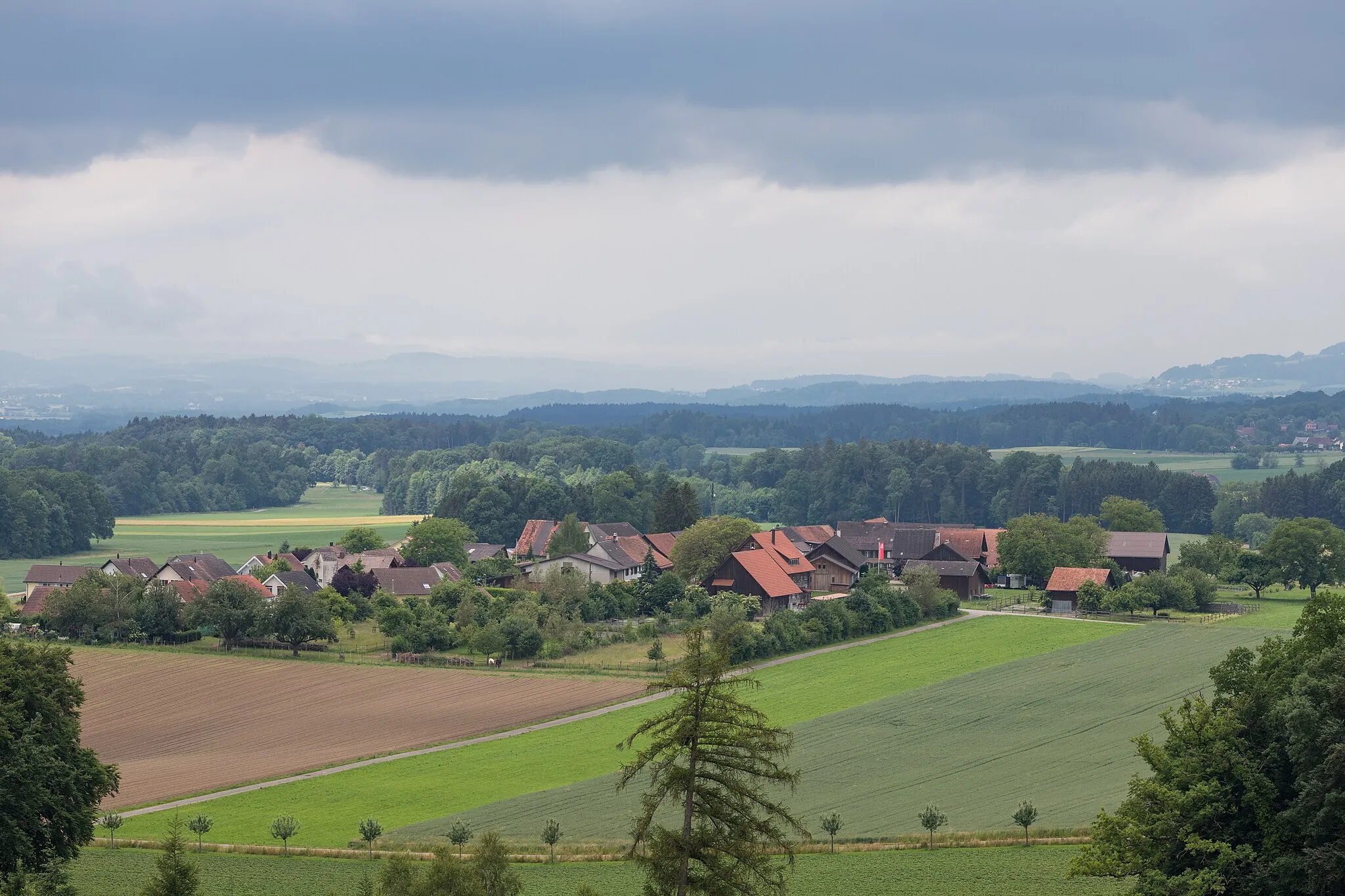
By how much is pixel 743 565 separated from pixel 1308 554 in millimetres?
30091

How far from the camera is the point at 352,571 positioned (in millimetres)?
80188

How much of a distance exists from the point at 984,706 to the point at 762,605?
2764cm

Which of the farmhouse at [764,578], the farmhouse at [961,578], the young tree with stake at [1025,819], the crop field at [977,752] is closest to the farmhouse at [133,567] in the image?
the farmhouse at [764,578]

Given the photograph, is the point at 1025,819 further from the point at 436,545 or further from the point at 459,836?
the point at 436,545

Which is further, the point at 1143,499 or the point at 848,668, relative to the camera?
the point at 1143,499

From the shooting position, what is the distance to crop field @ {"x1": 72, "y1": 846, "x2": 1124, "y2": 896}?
31.1 m

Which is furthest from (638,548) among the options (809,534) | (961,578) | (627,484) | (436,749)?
(436,749)

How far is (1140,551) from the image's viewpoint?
299 feet

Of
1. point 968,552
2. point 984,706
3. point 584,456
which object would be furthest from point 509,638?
point 584,456

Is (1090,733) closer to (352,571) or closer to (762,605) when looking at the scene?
(762,605)

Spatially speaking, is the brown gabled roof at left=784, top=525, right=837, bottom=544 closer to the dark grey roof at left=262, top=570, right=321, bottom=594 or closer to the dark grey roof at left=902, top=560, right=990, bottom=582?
the dark grey roof at left=902, top=560, right=990, bottom=582

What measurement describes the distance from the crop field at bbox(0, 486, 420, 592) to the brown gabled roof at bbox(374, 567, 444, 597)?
23580mm

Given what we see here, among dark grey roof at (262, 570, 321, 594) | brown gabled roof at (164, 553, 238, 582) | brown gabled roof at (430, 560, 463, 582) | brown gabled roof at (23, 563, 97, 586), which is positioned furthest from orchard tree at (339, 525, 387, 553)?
dark grey roof at (262, 570, 321, 594)

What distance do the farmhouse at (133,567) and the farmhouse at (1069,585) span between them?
49359 mm
